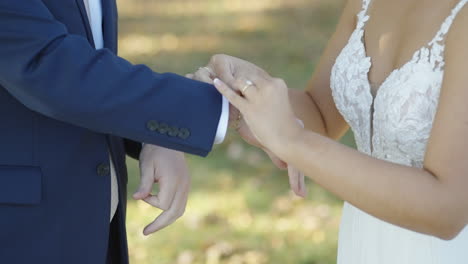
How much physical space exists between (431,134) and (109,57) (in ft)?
2.88

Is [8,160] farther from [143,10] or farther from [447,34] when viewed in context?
[143,10]

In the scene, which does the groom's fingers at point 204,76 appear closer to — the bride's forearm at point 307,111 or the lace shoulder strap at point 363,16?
the bride's forearm at point 307,111

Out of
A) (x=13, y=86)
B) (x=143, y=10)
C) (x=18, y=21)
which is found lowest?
(x=143, y=10)

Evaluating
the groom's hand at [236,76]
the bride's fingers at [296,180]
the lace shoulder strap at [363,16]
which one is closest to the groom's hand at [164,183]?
the groom's hand at [236,76]

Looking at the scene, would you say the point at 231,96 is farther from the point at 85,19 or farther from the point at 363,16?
the point at 363,16

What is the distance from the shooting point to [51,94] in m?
2.08

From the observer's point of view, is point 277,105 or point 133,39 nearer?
point 277,105

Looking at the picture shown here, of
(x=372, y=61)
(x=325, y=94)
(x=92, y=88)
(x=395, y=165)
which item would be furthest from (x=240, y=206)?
(x=92, y=88)

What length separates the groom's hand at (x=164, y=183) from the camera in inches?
96.7

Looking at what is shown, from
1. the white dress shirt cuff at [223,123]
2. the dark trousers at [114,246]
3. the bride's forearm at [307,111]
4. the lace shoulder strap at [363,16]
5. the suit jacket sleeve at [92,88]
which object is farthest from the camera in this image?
the bride's forearm at [307,111]

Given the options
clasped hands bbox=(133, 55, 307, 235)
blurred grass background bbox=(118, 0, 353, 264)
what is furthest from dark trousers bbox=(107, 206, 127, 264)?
blurred grass background bbox=(118, 0, 353, 264)

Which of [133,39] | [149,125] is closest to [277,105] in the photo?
[149,125]

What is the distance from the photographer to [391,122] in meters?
2.48

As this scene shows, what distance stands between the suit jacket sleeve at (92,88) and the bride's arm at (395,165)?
0.13 metres
